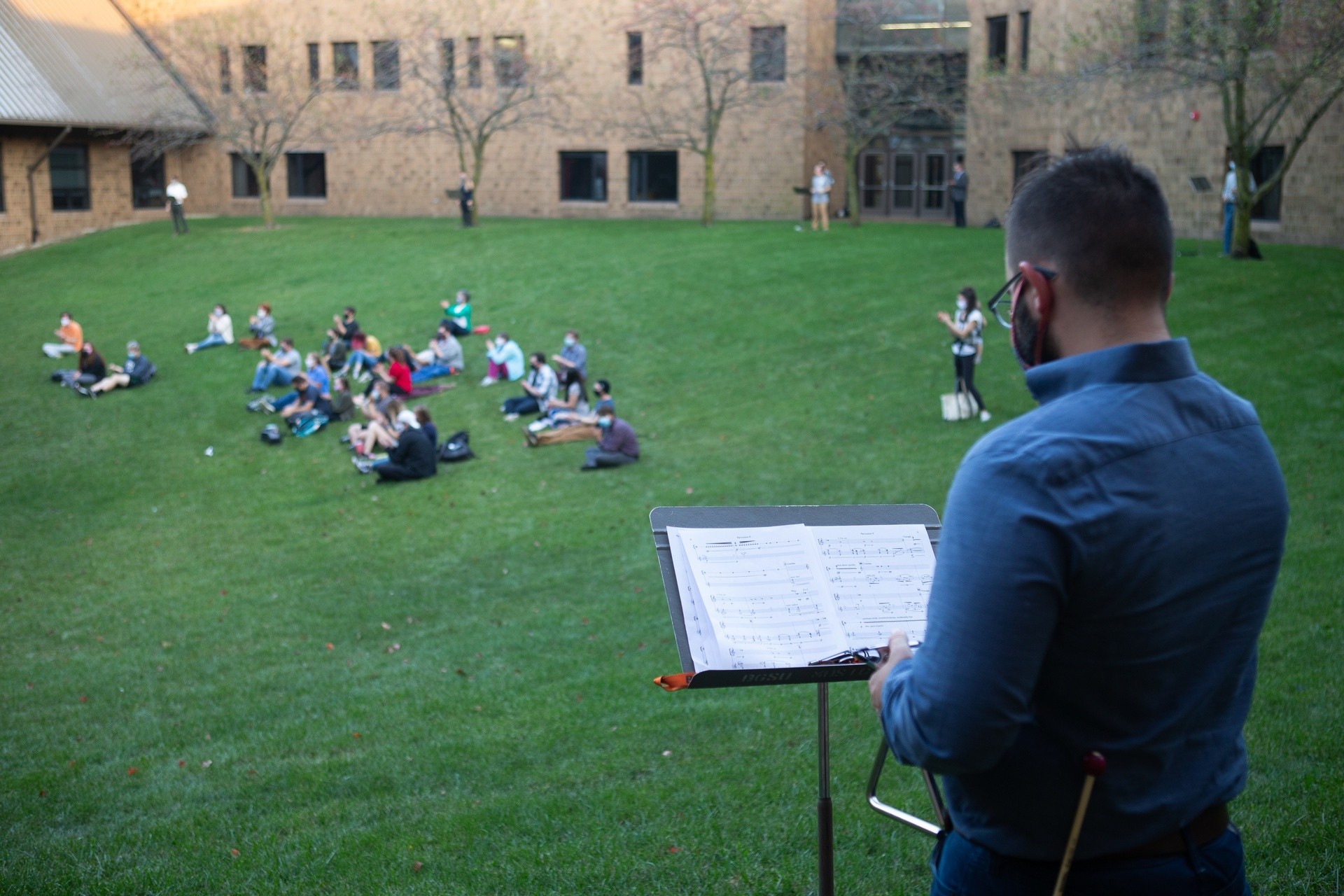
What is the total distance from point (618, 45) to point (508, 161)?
619cm

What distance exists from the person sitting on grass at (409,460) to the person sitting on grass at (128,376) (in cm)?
995

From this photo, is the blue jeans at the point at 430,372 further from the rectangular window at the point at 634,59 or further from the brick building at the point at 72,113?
the brick building at the point at 72,113

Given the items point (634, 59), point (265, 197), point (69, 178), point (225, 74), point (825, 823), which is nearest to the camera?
point (825, 823)

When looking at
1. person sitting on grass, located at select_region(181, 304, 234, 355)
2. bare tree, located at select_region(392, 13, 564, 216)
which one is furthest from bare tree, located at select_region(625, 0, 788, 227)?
person sitting on grass, located at select_region(181, 304, 234, 355)

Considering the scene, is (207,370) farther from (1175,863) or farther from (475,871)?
(1175,863)

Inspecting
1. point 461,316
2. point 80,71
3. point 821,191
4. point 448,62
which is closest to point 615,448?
point 461,316

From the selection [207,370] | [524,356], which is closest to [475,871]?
[524,356]

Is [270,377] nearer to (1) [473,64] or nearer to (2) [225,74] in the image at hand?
(1) [473,64]

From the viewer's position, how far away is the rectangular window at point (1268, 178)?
2845 centimetres

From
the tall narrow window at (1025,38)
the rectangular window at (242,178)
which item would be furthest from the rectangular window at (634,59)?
the rectangular window at (242,178)

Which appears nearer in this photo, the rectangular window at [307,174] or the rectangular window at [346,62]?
the rectangular window at [346,62]

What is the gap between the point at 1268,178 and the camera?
29.0m

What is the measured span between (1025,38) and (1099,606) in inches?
1470

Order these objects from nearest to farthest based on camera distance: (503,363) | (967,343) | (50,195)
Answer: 1. (967,343)
2. (503,363)
3. (50,195)
